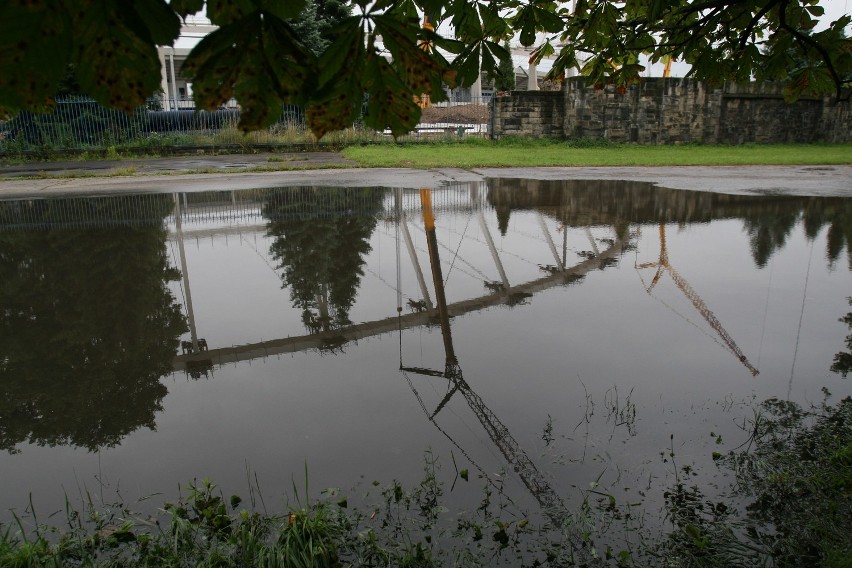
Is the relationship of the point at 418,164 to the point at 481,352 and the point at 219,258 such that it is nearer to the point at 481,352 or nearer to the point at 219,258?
the point at 219,258

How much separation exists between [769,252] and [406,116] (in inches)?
295

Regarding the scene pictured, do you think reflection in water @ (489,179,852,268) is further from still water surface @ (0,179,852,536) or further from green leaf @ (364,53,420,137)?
green leaf @ (364,53,420,137)

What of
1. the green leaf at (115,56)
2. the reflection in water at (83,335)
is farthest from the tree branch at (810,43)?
the reflection in water at (83,335)

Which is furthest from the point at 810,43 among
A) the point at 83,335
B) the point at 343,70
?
the point at 83,335

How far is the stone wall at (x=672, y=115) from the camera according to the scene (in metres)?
23.8

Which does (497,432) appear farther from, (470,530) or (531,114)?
(531,114)

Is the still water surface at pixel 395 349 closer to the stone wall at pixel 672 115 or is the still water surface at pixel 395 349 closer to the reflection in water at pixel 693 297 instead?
the reflection in water at pixel 693 297

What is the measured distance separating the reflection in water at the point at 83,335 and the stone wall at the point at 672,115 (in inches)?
743

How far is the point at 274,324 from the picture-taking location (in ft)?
18.0

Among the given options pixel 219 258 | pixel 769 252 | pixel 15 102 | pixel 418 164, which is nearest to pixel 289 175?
pixel 418 164

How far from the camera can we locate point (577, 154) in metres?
21.1

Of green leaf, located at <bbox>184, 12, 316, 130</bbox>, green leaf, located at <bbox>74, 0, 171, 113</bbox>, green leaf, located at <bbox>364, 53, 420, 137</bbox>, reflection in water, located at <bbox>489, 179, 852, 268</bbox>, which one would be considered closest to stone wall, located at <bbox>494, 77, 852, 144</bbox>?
reflection in water, located at <bbox>489, 179, 852, 268</bbox>

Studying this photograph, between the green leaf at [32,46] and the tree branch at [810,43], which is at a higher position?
the tree branch at [810,43]

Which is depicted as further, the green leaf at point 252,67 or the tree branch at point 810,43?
the tree branch at point 810,43
